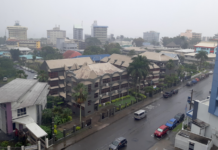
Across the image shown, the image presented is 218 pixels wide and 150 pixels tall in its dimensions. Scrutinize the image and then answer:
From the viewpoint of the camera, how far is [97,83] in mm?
43312

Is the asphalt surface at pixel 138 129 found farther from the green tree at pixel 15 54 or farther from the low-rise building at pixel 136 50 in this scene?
the green tree at pixel 15 54

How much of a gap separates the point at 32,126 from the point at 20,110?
4.01 m

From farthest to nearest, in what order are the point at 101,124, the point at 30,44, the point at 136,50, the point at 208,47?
the point at 30,44, the point at 208,47, the point at 136,50, the point at 101,124

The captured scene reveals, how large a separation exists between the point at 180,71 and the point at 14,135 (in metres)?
57.4

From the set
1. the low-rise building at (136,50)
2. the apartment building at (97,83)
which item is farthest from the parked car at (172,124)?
the low-rise building at (136,50)

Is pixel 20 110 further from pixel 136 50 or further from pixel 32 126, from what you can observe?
pixel 136 50

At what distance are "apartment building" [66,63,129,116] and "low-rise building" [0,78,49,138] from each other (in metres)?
9.55

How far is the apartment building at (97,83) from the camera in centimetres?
4169

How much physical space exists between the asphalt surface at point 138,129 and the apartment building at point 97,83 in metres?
7.91

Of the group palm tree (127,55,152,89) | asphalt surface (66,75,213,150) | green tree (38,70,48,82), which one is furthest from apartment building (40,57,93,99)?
asphalt surface (66,75,213,150)

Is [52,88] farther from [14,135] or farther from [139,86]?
[139,86]

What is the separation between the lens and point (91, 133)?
33.6 meters

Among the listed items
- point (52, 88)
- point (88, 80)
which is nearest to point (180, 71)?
point (88, 80)

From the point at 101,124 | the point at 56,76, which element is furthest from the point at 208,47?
the point at 101,124
